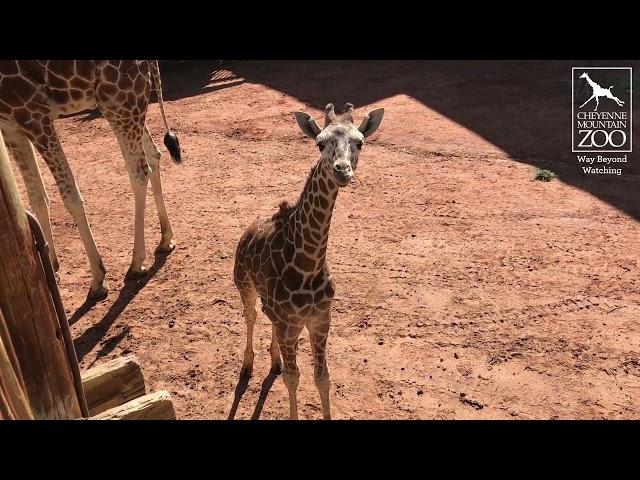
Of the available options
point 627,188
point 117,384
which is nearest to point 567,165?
point 627,188

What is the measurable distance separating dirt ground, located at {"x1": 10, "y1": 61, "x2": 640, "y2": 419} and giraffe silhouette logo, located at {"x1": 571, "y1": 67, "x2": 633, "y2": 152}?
340 millimetres

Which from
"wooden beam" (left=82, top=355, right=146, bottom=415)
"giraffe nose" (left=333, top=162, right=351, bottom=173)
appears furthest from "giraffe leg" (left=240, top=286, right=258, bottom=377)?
"wooden beam" (left=82, top=355, right=146, bottom=415)

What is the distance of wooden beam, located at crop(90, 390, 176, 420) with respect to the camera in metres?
2.30

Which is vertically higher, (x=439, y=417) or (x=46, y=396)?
(x=46, y=396)

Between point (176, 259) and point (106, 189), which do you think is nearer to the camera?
point (176, 259)

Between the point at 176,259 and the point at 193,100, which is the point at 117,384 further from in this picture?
the point at 193,100

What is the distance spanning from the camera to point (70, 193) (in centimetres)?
752

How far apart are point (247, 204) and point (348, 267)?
2420mm

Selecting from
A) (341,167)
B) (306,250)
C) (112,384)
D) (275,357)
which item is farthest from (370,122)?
(275,357)

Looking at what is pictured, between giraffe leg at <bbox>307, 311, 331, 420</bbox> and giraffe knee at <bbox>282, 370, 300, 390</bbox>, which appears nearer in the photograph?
giraffe leg at <bbox>307, 311, 331, 420</bbox>

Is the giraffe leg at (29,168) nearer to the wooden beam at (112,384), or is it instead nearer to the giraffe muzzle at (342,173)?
the giraffe muzzle at (342,173)

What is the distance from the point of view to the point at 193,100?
1452cm

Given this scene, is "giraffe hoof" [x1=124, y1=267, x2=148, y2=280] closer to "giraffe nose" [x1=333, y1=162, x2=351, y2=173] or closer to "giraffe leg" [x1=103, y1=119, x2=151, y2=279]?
"giraffe leg" [x1=103, y1=119, x2=151, y2=279]

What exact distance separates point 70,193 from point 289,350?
4159 millimetres
